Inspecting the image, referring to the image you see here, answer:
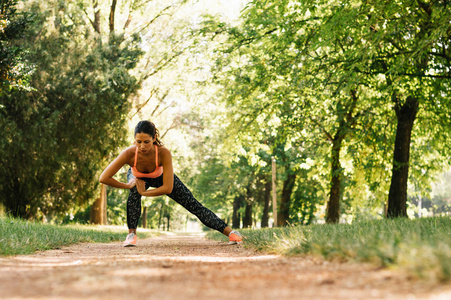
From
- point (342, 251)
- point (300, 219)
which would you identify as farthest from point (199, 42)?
point (300, 219)

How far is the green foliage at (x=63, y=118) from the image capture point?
12.7 metres

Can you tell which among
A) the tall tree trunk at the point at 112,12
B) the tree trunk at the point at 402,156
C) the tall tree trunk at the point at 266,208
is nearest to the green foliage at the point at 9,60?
the tree trunk at the point at 402,156

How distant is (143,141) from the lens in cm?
567

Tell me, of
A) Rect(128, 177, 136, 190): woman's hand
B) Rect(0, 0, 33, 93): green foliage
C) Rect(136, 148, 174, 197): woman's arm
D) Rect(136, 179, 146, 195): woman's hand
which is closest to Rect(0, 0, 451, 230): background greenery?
Rect(0, 0, 33, 93): green foliage

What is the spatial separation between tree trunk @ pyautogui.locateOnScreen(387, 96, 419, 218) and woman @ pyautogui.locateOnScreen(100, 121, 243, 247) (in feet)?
20.4

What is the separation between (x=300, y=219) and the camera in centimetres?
2603

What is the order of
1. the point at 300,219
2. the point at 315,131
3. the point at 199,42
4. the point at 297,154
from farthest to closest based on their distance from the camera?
the point at 300,219 < the point at 297,154 < the point at 315,131 < the point at 199,42

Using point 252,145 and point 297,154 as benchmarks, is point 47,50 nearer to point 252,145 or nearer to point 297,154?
point 252,145

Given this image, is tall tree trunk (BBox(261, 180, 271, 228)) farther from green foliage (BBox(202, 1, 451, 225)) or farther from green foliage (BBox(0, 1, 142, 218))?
green foliage (BBox(0, 1, 142, 218))

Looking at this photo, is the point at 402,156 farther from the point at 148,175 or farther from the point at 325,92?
the point at 148,175

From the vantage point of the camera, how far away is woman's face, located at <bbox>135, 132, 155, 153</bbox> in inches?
222

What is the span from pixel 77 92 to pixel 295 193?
14.2 metres

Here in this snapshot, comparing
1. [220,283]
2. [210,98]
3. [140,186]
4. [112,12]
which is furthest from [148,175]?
[112,12]

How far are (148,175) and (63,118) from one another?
9.27 m
